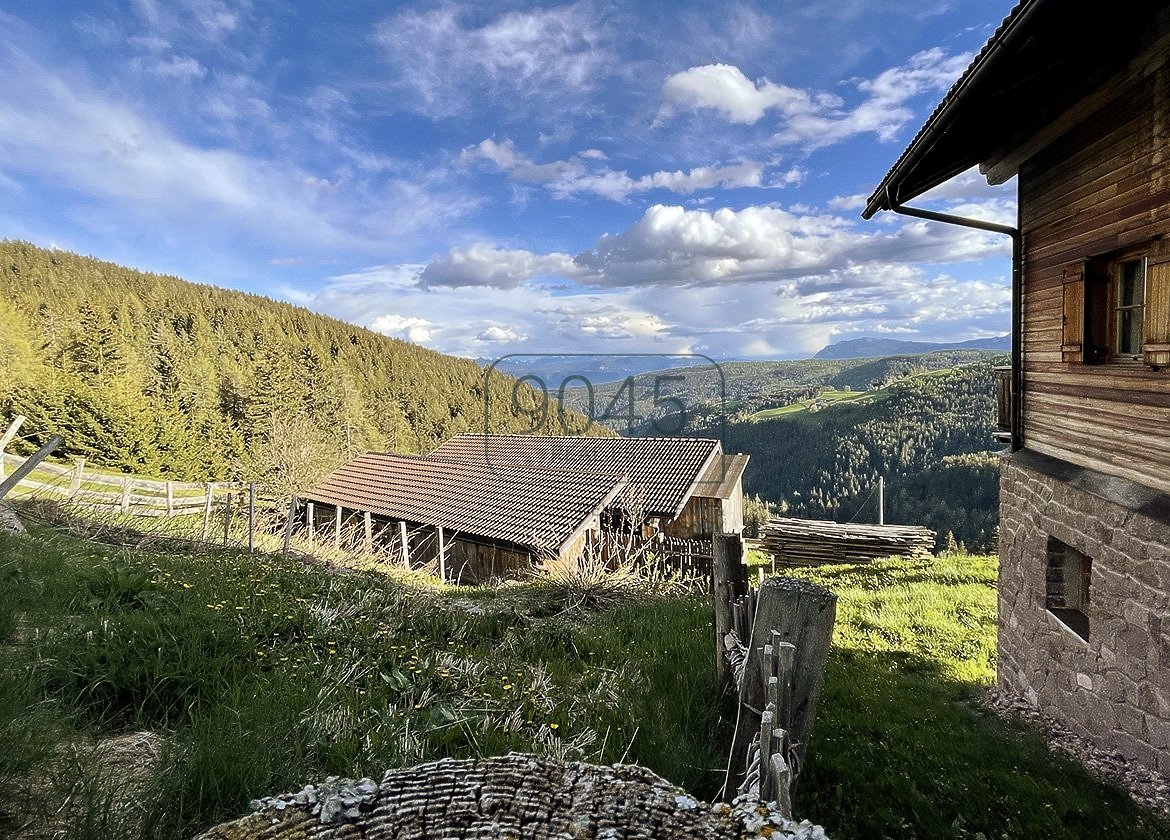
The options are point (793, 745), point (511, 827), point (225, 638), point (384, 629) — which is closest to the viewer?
point (511, 827)

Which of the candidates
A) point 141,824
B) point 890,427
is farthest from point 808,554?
point 890,427

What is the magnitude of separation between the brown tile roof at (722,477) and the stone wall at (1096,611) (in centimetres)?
1517

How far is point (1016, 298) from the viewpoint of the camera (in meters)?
5.65

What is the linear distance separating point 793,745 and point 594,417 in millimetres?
13480

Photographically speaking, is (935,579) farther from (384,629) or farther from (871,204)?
(384,629)

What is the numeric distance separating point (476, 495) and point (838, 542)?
12265 mm

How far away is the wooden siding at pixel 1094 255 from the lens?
361cm

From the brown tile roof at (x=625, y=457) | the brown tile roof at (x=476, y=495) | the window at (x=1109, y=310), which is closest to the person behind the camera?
the window at (x=1109, y=310)

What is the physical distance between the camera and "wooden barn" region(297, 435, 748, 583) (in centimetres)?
1684

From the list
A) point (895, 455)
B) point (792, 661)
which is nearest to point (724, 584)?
point (792, 661)

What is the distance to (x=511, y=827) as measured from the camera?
106 cm

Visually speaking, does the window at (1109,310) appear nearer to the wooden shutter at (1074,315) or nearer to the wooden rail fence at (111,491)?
the wooden shutter at (1074,315)

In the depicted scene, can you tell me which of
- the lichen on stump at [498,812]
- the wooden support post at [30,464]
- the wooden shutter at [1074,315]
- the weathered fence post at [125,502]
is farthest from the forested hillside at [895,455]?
the wooden support post at [30,464]

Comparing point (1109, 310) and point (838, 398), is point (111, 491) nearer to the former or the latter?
point (1109, 310)
